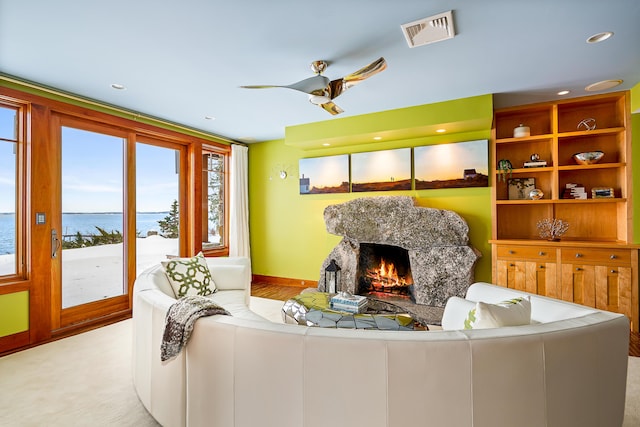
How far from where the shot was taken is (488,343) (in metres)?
1.18

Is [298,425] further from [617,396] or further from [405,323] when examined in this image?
[617,396]

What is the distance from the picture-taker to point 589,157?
140 inches

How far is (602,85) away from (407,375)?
3831 millimetres

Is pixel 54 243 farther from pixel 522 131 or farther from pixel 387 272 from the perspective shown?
pixel 522 131

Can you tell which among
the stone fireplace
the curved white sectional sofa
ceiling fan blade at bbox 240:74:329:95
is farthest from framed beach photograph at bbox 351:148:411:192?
the curved white sectional sofa

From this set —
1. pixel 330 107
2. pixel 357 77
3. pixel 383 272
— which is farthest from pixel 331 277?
pixel 357 77

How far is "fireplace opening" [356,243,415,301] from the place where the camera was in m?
4.53

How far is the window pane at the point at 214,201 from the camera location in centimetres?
534

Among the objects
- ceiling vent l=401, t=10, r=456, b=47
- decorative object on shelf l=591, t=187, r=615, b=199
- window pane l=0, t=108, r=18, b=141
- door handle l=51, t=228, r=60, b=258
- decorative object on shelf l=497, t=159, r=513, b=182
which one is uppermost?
ceiling vent l=401, t=10, r=456, b=47

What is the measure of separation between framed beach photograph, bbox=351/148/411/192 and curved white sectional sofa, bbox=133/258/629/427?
10.2 ft

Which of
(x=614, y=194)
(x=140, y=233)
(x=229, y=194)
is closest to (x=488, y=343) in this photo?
(x=614, y=194)

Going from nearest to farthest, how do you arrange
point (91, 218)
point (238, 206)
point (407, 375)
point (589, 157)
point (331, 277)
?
point (407, 375)
point (589, 157)
point (91, 218)
point (331, 277)
point (238, 206)

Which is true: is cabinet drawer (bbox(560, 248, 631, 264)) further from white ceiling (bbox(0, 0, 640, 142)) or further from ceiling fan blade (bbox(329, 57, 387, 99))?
ceiling fan blade (bbox(329, 57, 387, 99))

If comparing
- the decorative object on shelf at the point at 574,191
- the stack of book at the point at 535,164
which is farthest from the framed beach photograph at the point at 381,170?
the decorative object on shelf at the point at 574,191
